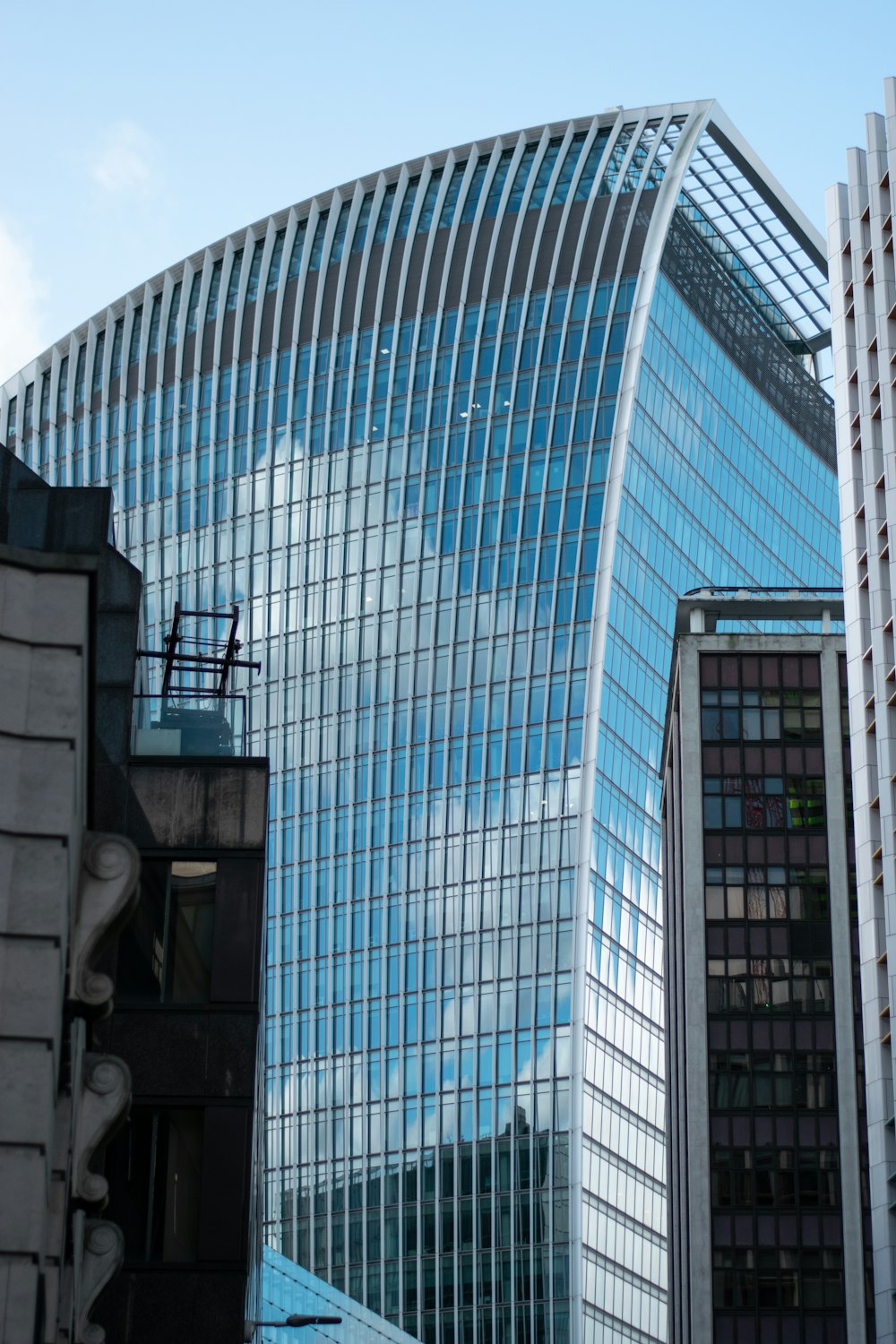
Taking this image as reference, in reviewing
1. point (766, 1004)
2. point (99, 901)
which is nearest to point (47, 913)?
point (99, 901)

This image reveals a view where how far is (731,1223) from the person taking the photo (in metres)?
104

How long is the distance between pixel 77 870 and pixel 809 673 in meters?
94.4

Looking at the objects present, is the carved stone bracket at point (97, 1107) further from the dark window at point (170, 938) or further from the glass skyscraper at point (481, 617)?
the glass skyscraper at point (481, 617)

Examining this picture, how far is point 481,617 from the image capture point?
502ft

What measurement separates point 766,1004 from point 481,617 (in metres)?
50.0

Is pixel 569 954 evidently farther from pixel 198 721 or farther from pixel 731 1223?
pixel 198 721

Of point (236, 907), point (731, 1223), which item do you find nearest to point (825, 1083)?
point (731, 1223)

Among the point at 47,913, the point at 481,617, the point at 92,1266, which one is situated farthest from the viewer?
the point at 481,617

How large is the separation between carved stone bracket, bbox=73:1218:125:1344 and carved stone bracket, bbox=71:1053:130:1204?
6.36ft

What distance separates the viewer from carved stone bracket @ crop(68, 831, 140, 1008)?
2533 cm

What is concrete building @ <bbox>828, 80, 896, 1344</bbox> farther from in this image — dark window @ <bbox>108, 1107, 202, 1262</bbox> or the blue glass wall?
the blue glass wall

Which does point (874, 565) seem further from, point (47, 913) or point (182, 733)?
point (47, 913)

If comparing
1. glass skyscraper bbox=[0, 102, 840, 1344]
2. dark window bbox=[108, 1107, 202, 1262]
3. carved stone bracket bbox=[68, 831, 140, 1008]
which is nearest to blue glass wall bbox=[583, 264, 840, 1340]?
glass skyscraper bbox=[0, 102, 840, 1344]

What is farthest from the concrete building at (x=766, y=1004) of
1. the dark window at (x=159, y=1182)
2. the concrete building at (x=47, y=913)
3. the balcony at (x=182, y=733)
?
the concrete building at (x=47, y=913)
